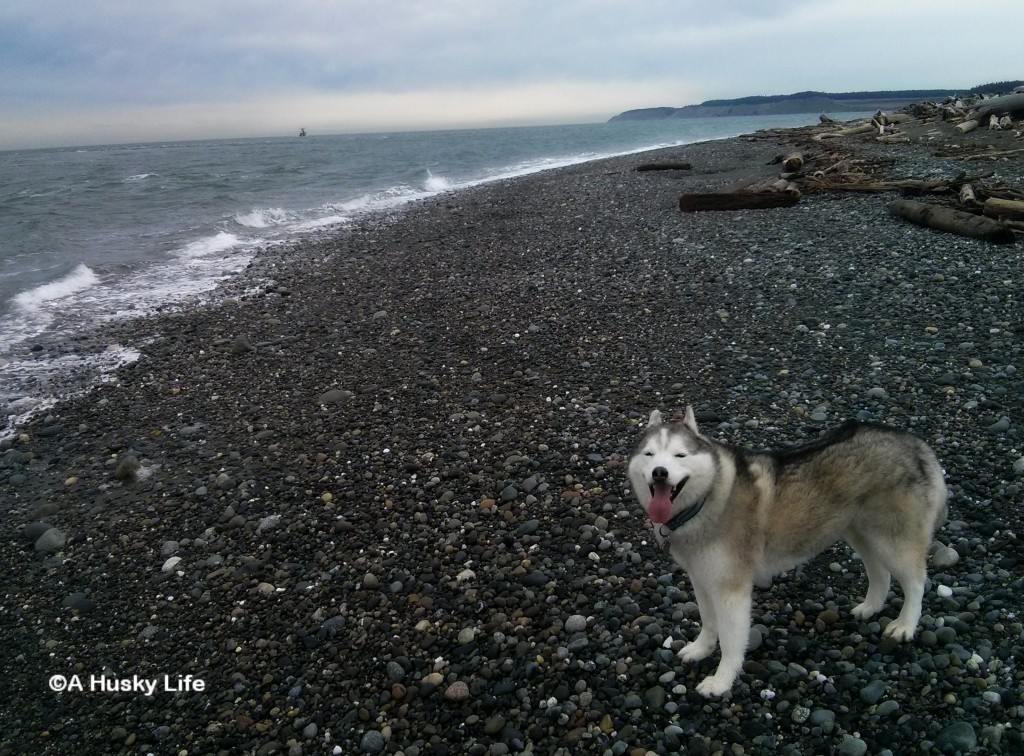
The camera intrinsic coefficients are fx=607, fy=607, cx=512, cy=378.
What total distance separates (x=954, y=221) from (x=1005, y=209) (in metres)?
1.22

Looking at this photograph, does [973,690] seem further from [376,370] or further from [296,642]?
[376,370]

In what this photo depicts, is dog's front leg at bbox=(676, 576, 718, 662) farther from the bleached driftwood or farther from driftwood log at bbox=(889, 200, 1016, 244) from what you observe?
the bleached driftwood

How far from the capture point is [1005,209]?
10.8 m

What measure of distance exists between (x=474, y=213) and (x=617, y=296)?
11.2m

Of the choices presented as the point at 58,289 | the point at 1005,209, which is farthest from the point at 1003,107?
the point at 58,289

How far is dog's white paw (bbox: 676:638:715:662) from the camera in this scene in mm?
3631

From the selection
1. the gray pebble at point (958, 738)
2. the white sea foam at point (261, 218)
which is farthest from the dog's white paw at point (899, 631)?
the white sea foam at point (261, 218)

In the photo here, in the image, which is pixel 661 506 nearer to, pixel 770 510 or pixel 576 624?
pixel 770 510

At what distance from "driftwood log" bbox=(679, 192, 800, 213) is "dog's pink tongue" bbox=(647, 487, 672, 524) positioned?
13.4 metres

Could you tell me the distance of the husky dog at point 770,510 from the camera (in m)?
3.36

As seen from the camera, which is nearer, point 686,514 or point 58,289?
point 686,514

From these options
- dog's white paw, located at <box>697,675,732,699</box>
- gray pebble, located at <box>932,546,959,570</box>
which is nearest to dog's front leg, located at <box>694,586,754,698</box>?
dog's white paw, located at <box>697,675,732,699</box>

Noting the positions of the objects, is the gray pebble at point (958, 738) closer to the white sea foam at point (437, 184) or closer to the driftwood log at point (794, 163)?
the driftwood log at point (794, 163)

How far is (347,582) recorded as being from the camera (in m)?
4.64
